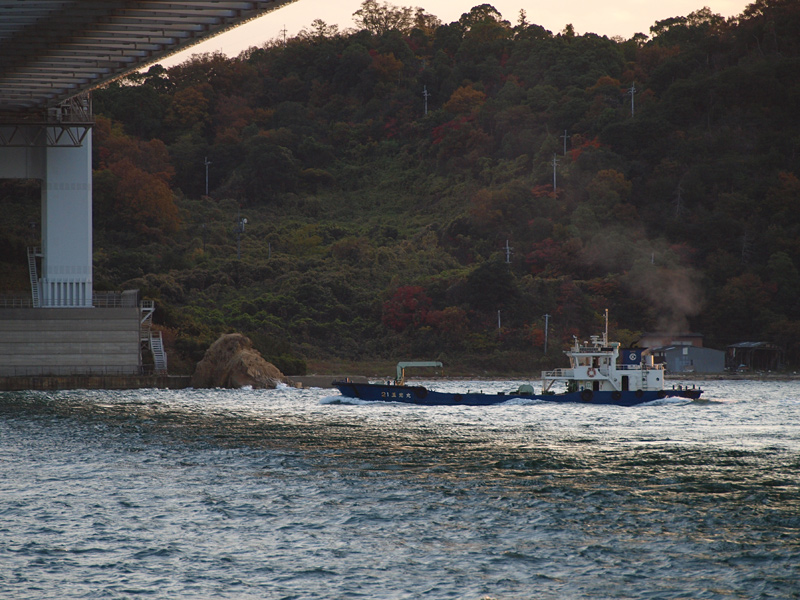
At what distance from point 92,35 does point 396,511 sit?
109 feet

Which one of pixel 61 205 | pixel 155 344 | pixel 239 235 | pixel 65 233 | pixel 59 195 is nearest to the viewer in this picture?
pixel 65 233

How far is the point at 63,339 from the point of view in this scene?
6391 centimetres

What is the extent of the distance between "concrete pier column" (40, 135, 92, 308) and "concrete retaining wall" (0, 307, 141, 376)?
5.26ft

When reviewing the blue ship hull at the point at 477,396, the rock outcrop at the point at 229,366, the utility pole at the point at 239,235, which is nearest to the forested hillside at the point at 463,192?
the utility pole at the point at 239,235

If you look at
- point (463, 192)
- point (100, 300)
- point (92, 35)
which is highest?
point (463, 192)

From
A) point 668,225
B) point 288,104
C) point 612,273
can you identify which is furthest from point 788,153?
point 288,104

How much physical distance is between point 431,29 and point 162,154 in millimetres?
65444

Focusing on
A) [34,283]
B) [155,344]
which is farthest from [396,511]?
[34,283]

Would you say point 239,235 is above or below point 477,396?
above

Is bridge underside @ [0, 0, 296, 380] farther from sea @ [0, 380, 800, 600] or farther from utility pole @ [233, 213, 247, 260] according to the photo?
utility pole @ [233, 213, 247, 260]

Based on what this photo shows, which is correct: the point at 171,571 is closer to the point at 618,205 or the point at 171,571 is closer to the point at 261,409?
the point at 261,409

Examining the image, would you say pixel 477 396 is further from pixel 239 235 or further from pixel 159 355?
pixel 239 235

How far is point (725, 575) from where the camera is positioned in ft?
53.6

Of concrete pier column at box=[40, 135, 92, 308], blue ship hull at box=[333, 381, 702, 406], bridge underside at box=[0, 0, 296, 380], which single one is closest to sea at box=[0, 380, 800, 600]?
blue ship hull at box=[333, 381, 702, 406]
